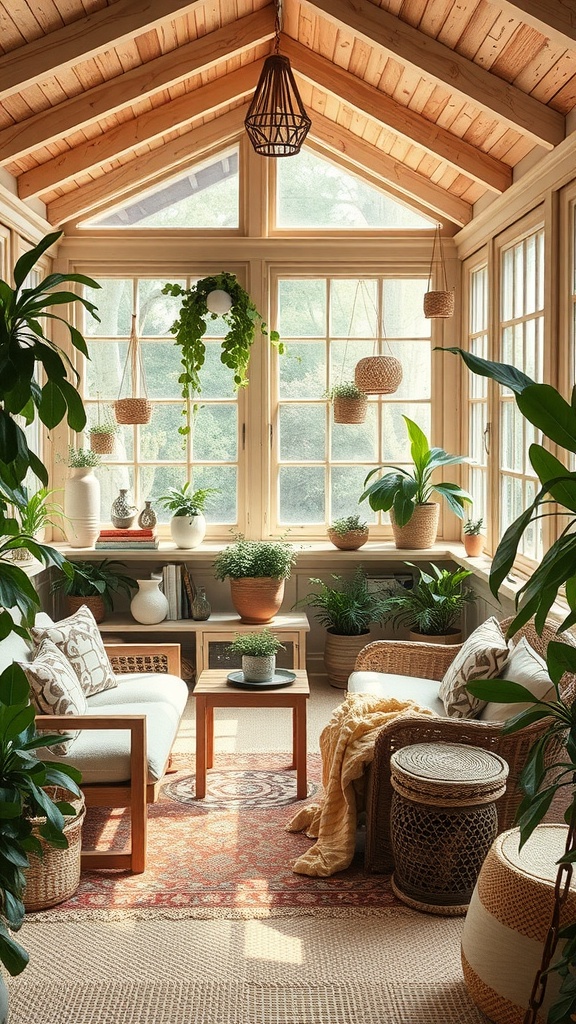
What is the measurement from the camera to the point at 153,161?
6.07m

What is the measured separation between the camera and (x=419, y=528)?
239 inches

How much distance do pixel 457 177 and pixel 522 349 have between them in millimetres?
1466

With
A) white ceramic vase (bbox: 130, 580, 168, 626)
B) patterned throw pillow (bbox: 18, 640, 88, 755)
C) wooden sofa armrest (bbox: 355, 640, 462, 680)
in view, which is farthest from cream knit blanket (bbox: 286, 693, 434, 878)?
white ceramic vase (bbox: 130, 580, 168, 626)

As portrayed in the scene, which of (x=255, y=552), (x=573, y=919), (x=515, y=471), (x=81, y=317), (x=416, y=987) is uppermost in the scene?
(x=81, y=317)

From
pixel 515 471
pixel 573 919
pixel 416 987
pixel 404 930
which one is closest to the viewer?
pixel 573 919

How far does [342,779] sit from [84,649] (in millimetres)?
1296

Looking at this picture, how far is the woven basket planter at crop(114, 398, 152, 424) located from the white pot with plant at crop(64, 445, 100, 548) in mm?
296

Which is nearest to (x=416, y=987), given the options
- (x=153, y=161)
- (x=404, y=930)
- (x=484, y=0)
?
(x=404, y=930)

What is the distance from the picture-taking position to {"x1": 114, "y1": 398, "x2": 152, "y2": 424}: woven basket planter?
6074mm

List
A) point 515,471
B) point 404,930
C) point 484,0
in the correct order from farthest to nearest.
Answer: point 515,471, point 484,0, point 404,930

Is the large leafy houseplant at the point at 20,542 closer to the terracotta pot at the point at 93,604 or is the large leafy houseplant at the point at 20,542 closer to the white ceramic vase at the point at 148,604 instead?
the white ceramic vase at the point at 148,604

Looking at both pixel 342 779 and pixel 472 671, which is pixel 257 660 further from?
pixel 472 671

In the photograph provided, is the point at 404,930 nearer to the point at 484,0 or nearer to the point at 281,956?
the point at 281,956

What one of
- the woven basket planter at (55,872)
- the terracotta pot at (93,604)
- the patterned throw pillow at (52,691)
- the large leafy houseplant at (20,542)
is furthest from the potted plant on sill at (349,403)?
the large leafy houseplant at (20,542)
